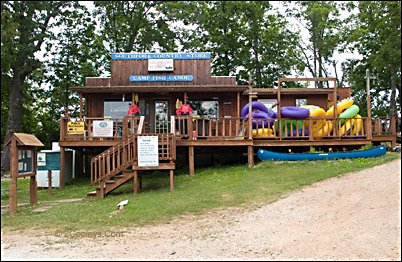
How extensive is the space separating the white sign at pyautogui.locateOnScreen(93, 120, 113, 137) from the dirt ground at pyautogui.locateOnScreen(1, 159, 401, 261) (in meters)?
7.53

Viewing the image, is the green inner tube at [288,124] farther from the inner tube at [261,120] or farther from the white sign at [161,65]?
the white sign at [161,65]

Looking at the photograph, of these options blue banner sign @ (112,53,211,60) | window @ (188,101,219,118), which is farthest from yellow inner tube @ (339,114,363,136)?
blue banner sign @ (112,53,211,60)

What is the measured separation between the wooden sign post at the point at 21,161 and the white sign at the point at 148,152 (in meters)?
2.92

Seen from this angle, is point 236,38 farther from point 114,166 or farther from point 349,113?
point 114,166

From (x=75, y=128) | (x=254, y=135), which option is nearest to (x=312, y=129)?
(x=254, y=135)

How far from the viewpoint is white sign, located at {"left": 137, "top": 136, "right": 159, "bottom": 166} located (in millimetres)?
13891

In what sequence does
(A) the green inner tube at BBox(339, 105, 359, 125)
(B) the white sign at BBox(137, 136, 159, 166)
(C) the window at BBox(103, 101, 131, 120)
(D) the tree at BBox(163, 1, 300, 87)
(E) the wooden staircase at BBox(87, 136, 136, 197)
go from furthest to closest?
(D) the tree at BBox(163, 1, 300, 87) → (C) the window at BBox(103, 101, 131, 120) → (A) the green inner tube at BBox(339, 105, 359, 125) → (B) the white sign at BBox(137, 136, 159, 166) → (E) the wooden staircase at BBox(87, 136, 136, 197)

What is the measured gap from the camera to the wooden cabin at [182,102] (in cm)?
1720

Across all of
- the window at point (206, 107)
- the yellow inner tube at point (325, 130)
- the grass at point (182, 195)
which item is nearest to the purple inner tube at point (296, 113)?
the yellow inner tube at point (325, 130)

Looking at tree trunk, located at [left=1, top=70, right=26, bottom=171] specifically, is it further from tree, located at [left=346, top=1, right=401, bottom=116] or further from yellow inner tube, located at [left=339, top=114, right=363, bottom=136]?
tree, located at [left=346, top=1, right=401, bottom=116]

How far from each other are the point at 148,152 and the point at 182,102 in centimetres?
685

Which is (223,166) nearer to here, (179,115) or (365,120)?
(179,115)

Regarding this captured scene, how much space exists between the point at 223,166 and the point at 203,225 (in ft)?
28.7

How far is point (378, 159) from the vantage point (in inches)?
626
